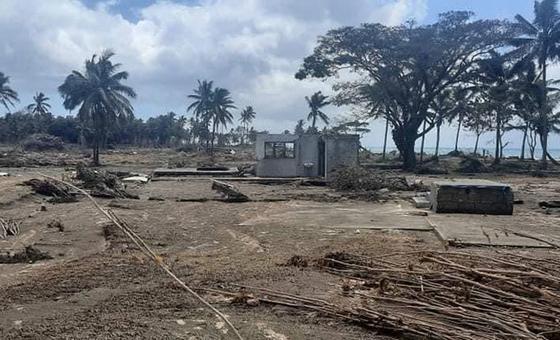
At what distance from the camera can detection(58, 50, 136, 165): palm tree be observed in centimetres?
4350

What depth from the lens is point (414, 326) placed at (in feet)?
16.0

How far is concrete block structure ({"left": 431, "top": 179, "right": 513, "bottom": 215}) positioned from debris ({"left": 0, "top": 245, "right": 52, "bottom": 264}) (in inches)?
421

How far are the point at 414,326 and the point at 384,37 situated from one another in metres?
37.2

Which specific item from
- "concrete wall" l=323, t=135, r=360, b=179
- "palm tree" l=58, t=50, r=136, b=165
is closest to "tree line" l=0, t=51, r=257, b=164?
"palm tree" l=58, t=50, r=136, b=165

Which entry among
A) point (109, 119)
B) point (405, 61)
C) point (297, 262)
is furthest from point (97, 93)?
point (297, 262)

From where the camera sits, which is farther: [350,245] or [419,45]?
[419,45]

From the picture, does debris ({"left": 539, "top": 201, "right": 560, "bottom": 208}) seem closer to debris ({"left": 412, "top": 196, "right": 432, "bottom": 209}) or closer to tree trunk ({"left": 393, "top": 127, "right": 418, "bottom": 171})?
debris ({"left": 412, "top": 196, "right": 432, "bottom": 209})

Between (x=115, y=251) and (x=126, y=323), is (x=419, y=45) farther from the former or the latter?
(x=126, y=323)

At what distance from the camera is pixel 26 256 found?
838 cm

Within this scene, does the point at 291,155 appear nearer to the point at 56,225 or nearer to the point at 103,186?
the point at 103,186

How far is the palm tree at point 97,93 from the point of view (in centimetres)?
4350

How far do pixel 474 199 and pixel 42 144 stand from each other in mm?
57813

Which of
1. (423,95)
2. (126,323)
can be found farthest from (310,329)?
(423,95)

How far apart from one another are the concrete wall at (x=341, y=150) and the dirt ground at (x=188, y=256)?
11.1 metres
